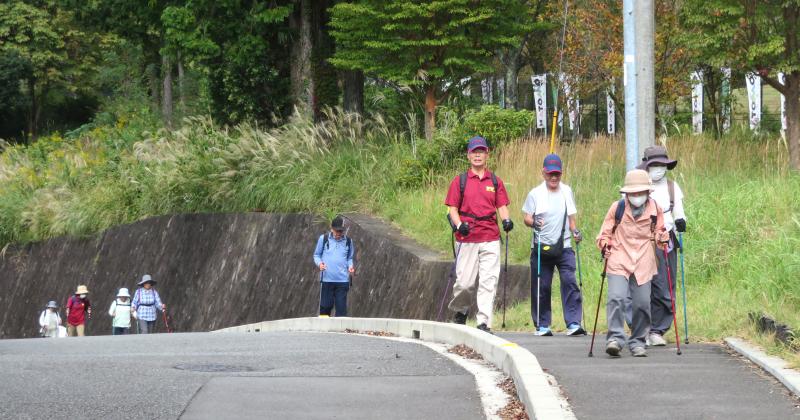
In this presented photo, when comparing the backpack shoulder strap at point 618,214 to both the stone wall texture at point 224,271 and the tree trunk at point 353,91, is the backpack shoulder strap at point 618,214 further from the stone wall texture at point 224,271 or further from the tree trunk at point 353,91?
the tree trunk at point 353,91

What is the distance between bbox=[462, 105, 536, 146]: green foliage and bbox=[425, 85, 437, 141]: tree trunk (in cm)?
174

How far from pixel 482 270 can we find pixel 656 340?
6.36 feet

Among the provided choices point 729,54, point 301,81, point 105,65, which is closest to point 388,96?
point 301,81

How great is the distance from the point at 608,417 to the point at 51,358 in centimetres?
571

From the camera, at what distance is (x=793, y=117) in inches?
787

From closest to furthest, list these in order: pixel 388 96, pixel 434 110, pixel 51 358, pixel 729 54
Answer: pixel 51 358 < pixel 729 54 < pixel 434 110 < pixel 388 96

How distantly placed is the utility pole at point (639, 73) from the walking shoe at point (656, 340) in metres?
3.14

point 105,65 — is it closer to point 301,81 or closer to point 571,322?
point 301,81

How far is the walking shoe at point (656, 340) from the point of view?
37.5 feet

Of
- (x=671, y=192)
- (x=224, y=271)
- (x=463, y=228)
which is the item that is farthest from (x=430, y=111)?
(x=671, y=192)

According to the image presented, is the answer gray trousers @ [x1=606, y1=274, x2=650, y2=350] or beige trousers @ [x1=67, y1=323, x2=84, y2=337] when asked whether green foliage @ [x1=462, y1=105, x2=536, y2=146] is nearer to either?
beige trousers @ [x1=67, y1=323, x2=84, y2=337]

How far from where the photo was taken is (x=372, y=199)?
78.0ft

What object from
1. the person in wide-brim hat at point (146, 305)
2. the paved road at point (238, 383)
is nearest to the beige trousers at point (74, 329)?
the person in wide-brim hat at point (146, 305)

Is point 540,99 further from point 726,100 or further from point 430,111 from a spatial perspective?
point 430,111
